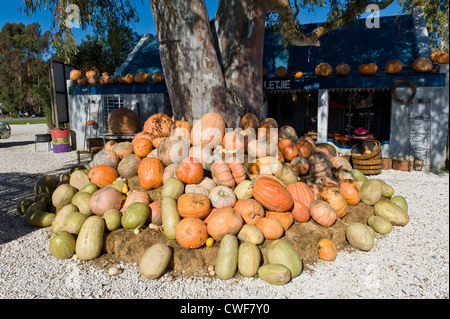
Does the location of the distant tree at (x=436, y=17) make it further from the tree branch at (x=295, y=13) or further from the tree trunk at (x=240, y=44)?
the tree trunk at (x=240, y=44)

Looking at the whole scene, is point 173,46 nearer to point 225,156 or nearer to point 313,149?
point 225,156

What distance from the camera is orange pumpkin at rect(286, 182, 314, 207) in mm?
5355

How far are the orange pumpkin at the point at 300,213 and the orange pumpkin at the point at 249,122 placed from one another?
2.29 meters

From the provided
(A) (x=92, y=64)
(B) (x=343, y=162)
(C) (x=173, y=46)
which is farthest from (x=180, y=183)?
(A) (x=92, y=64)

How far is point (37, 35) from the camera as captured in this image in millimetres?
53000

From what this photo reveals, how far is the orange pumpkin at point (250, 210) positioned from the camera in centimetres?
479

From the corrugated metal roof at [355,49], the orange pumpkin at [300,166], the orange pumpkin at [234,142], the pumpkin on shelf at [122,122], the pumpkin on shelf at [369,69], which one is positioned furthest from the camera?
the corrugated metal roof at [355,49]

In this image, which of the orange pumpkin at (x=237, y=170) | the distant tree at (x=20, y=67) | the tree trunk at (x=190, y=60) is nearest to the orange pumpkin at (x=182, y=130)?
the tree trunk at (x=190, y=60)

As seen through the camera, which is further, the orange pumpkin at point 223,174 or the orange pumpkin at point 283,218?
the orange pumpkin at point 223,174

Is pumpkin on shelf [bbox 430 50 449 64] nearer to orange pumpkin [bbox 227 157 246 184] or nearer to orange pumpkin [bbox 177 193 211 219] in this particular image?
orange pumpkin [bbox 227 157 246 184]

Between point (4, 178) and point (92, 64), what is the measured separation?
36.9 ft

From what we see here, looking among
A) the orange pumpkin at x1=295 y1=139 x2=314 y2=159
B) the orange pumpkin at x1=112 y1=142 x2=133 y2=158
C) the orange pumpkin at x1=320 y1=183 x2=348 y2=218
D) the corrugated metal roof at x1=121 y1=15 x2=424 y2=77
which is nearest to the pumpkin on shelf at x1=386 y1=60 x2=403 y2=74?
the corrugated metal roof at x1=121 y1=15 x2=424 y2=77

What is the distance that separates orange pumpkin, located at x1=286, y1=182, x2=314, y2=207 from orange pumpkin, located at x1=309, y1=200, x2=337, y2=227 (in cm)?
20

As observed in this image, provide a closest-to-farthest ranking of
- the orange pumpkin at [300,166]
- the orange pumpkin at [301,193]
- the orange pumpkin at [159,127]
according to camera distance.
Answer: the orange pumpkin at [301,193], the orange pumpkin at [300,166], the orange pumpkin at [159,127]
